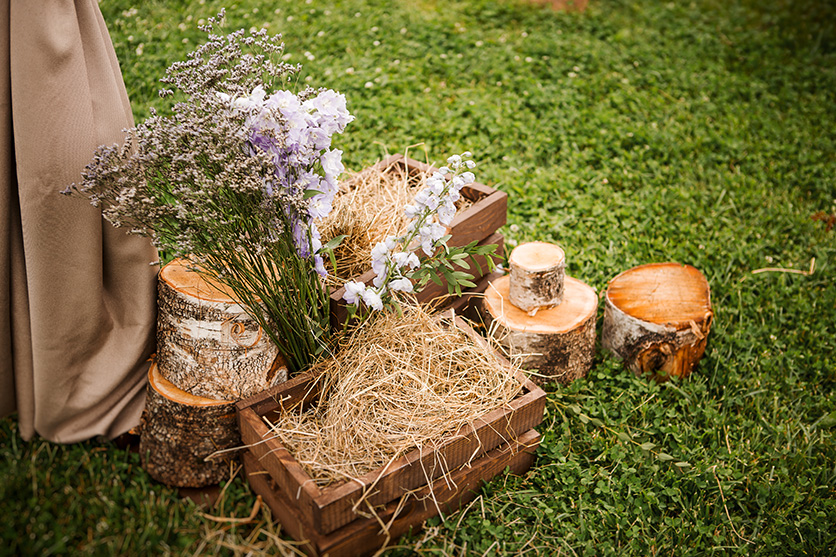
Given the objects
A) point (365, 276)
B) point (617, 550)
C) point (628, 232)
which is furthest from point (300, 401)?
point (628, 232)

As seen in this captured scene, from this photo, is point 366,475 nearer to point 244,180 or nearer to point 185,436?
point 185,436

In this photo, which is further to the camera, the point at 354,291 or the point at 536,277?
the point at 536,277

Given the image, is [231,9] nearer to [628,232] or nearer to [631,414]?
[628,232]

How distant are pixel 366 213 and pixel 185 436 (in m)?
1.39

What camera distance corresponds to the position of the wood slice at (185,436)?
2586 mm

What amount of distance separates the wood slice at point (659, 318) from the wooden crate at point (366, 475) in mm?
853

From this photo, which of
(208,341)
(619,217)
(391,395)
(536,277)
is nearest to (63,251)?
(208,341)

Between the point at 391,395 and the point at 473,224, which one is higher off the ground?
the point at 473,224

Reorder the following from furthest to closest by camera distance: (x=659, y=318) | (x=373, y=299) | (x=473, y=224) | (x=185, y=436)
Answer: (x=659, y=318), (x=473, y=224), (x=185, y=436), (x=373, y=299)

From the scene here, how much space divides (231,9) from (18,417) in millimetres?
4684

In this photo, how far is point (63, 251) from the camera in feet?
8.22

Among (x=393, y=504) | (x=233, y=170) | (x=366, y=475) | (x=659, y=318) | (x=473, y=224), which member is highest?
(x=233, y=170)

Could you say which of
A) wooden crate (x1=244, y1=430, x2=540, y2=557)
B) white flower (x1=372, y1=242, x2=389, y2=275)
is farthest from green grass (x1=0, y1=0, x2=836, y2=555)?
white flower (x1=372, y1=242, x2=389, y2=275)

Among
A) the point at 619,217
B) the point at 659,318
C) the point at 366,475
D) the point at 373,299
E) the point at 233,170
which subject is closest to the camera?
the point at 233,170
